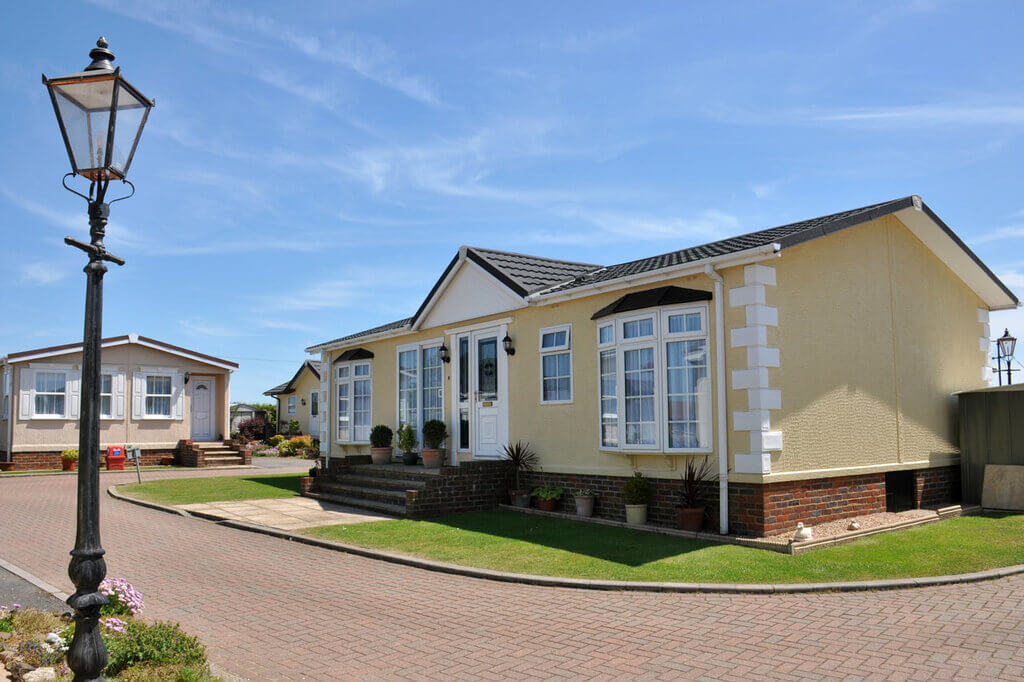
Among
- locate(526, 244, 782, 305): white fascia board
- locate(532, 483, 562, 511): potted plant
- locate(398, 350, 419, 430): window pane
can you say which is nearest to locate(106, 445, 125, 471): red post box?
locate(398, 350, 419, 430): window pane

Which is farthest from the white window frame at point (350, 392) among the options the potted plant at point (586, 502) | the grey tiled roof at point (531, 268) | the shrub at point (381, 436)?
the potted plant at point (586, 502)

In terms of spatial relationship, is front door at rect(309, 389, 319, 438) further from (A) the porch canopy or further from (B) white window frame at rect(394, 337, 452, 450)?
(A) the porch canopy

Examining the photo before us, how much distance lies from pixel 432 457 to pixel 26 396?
1718 centimetres

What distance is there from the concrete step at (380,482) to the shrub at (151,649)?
25.5ft

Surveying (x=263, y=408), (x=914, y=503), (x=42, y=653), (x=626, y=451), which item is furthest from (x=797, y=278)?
(x=263, y=408)

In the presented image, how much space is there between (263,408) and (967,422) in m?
39.4

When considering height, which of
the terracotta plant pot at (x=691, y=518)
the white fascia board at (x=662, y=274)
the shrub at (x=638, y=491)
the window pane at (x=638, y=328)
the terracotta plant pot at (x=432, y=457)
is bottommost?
the terracotta plant pot at (x=691, y=518)

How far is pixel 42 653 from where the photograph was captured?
5.55 m

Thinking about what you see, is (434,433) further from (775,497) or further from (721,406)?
(775,497)

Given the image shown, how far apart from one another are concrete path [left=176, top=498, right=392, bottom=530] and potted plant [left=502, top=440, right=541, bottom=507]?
7.36ft

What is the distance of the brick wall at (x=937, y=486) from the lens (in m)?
12.6

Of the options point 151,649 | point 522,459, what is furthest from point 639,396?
point 151,649

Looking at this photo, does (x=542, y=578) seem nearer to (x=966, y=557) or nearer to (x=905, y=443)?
(x=966, y=557)

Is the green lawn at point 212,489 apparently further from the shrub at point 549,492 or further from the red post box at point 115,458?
the shrub at point 549,492
